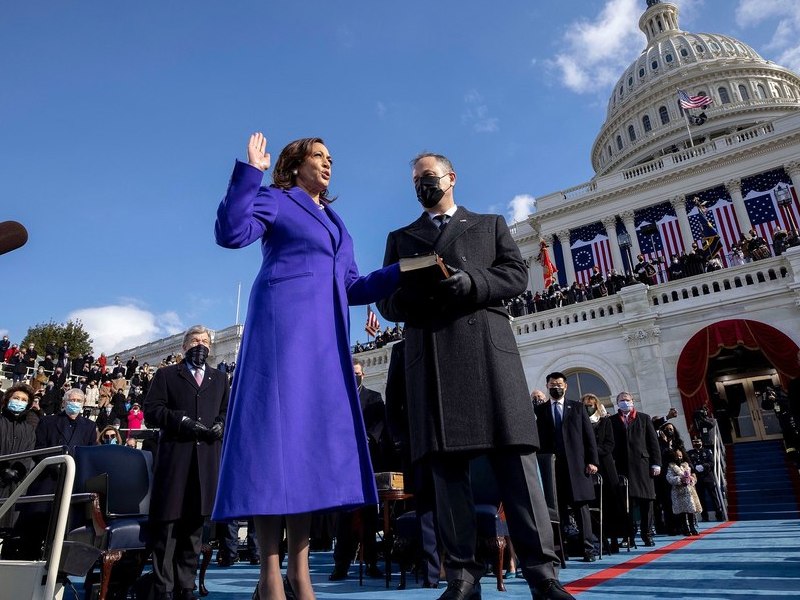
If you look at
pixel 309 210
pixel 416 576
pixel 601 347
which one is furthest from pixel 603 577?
pixel 601 347

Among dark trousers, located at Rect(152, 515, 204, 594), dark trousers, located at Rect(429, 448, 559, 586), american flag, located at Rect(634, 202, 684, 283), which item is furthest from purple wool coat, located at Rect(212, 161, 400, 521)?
american flag, located at Rect(634, 202, 684, 283)

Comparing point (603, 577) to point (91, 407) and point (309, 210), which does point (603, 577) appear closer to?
point (309, 210)

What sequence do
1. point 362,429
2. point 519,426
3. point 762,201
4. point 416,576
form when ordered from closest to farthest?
point 362,429 < point 519,426 < point 416,576 < point 762,201

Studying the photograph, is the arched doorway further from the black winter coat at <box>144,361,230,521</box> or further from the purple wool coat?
the purple wool coat

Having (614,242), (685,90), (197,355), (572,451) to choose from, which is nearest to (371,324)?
(572,451)

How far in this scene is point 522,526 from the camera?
2.50m

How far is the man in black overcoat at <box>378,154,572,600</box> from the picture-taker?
2.49m

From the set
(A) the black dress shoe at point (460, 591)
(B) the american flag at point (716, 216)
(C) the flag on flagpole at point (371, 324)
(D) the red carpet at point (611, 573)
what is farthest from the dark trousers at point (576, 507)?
(B) the american flag at point (716, 216)

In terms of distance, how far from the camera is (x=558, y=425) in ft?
22.1

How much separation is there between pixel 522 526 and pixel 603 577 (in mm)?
2606

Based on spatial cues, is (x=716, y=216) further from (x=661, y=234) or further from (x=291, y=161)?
(x=291, y=161)

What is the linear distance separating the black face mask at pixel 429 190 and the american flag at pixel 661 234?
3274 cm

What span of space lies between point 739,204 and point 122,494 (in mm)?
35955

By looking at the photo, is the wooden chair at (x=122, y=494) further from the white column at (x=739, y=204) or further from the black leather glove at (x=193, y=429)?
the white column at (x=739, y=204)
